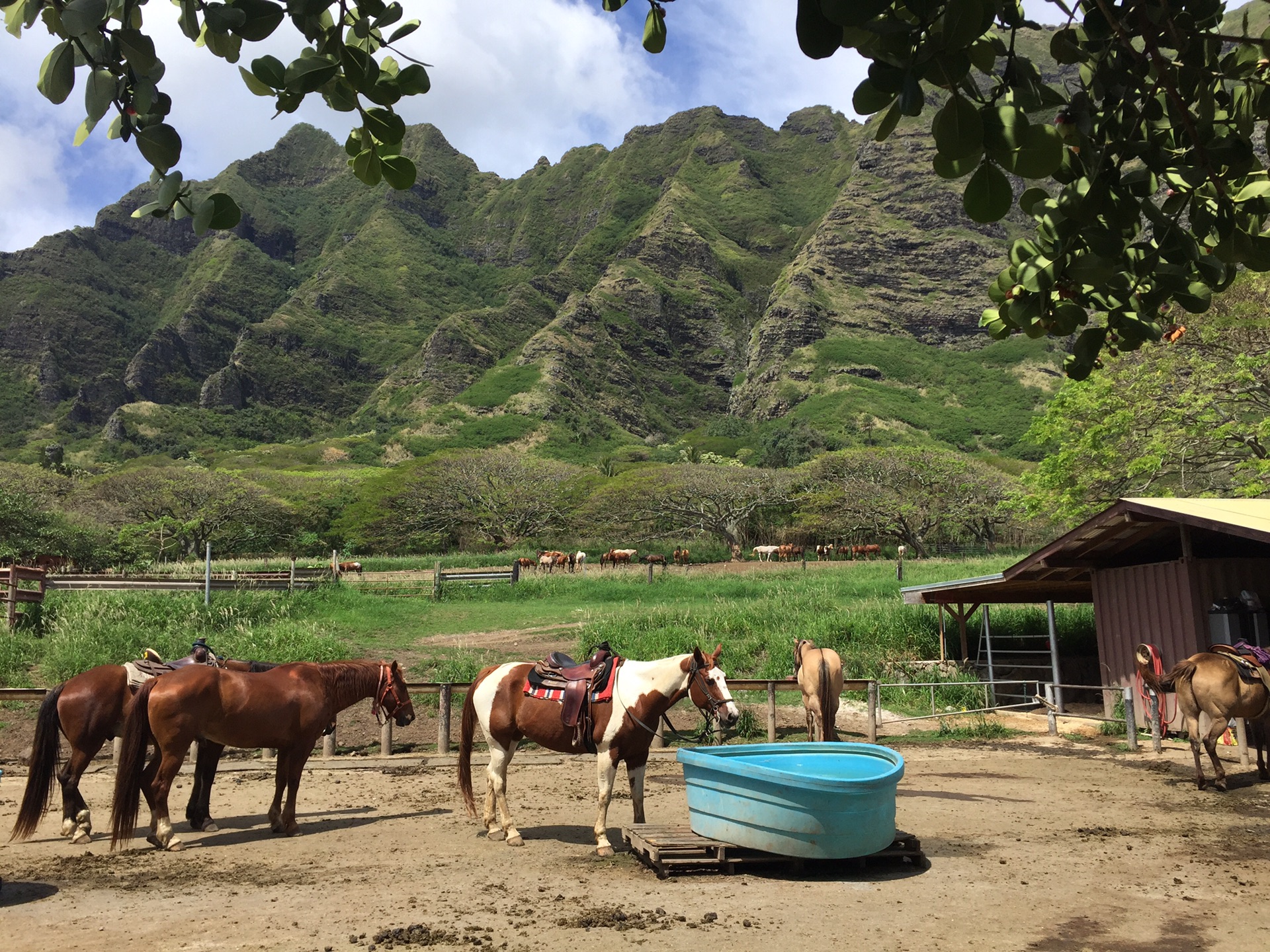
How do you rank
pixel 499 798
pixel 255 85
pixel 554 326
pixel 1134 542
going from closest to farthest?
pixel 255 85, pixel 499 798, pixel 1134 542, pixel 554 326

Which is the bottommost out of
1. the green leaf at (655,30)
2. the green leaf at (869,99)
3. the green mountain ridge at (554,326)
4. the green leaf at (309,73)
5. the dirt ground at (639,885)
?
the dirt ground at (639,885)

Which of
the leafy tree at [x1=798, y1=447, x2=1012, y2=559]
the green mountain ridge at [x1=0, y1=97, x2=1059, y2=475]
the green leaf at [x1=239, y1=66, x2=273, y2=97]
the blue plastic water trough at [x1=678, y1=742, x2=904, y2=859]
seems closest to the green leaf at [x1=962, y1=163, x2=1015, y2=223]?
the green leaf at [x1=239, y1=66, x2=273, y2=97]

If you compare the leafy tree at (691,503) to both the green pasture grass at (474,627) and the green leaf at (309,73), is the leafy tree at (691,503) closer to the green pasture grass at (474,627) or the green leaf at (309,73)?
the green pasture grass at (474,627)

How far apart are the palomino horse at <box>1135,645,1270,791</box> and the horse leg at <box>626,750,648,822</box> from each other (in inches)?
230

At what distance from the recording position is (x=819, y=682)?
1067cm

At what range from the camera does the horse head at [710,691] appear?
674 cm

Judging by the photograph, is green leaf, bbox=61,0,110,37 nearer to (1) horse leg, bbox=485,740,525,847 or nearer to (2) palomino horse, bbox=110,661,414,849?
(1) horse leg, bbox=485,740,525,847

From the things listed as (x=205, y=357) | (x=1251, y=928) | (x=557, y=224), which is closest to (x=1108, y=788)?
(x=1251, y=928)

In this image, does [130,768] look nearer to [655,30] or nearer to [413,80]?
[413,80]

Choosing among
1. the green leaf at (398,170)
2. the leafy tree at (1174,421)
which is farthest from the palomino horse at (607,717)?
the leafy tree at (1174,421)

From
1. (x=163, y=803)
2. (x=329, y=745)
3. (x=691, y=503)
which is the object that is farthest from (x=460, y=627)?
(x=691, y=503)

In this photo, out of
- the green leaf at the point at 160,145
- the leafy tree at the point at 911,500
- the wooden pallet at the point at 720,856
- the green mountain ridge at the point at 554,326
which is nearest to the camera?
the green leaf at the point at 160,145

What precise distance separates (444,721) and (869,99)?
11.9 m

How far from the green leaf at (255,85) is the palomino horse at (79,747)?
6939 millimetres
